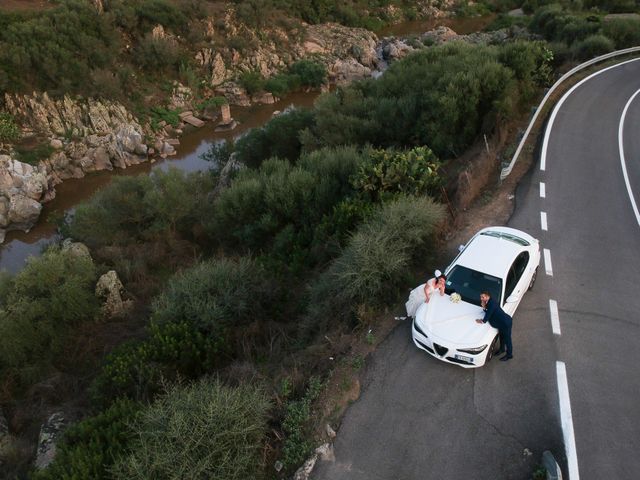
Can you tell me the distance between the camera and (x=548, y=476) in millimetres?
6477

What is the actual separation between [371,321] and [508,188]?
24.7 feet

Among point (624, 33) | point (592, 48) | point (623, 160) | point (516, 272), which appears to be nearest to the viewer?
point (516, 272)

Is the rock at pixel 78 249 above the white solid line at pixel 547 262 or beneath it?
beneath

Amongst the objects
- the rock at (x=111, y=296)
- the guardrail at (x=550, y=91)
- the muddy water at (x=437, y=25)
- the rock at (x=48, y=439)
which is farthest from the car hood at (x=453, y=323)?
the muddy water at (x=437, y=25)

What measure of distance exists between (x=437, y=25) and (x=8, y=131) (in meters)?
57.0

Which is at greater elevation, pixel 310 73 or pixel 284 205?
pixel 284 205

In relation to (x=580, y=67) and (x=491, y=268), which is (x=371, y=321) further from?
(x=580, y=67)

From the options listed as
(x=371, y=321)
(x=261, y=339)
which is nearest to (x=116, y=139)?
(x=261, y=339)

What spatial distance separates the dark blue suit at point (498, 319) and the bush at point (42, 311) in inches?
493

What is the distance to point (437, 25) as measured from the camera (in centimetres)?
6581

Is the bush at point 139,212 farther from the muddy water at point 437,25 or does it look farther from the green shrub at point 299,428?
the muddy water at point 437,25

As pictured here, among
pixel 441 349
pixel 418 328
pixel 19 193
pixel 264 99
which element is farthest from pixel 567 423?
pixel 264 99

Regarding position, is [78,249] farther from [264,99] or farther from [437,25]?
[437,25]

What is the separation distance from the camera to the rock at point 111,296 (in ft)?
51.3
